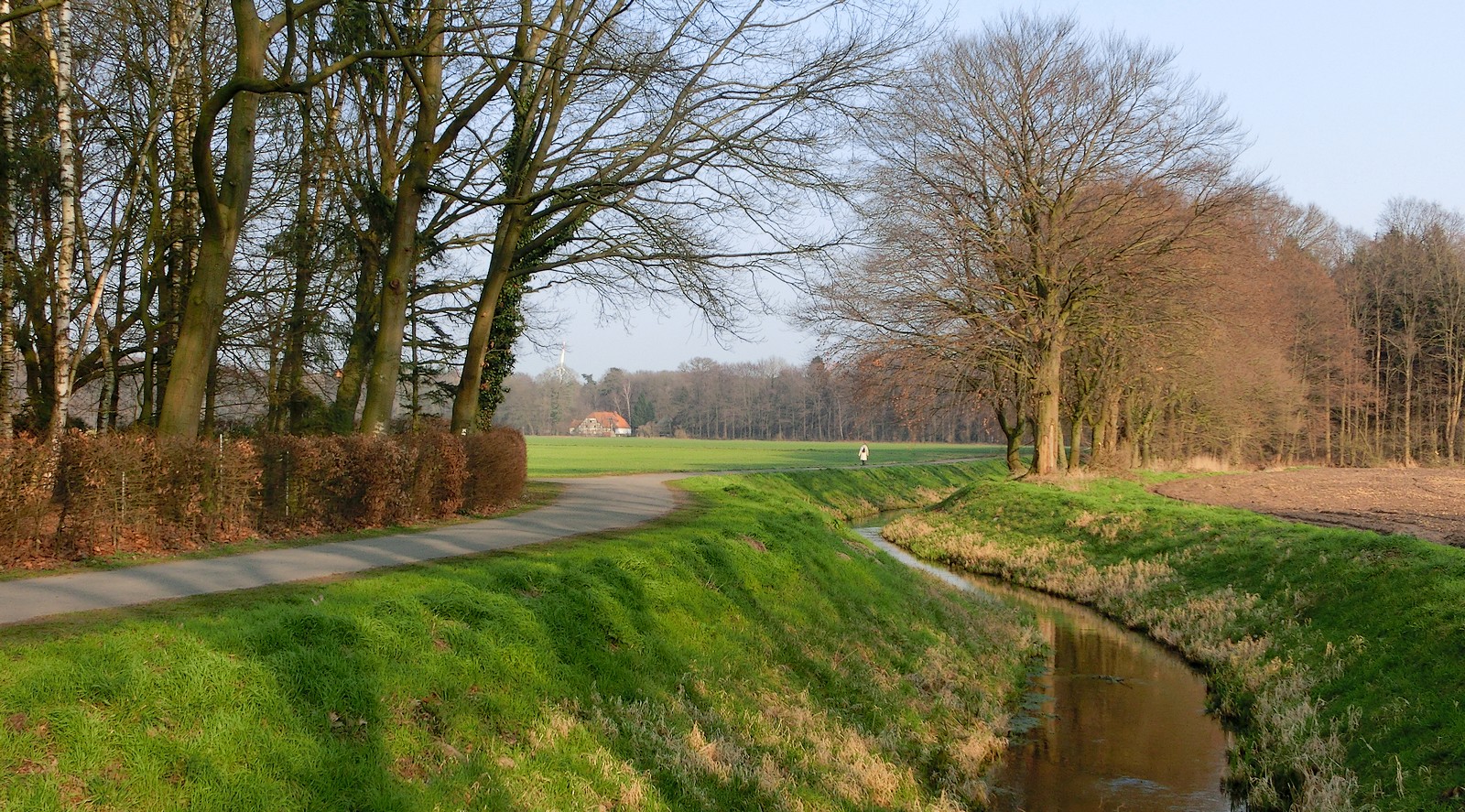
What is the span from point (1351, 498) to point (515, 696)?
28.3 meters

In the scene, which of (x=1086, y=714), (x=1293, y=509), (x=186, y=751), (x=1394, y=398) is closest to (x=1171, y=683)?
(x=1086, y=714)

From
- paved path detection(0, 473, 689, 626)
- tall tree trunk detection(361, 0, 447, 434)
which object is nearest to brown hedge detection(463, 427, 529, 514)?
paved path detection(0, 473, 689, 626)

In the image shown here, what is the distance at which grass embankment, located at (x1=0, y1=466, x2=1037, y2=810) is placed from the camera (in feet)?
18.8

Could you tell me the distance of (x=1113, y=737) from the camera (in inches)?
440

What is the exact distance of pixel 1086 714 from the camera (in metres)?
12.0

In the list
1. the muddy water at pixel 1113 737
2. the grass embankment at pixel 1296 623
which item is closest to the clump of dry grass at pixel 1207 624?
the grass embankment at pixel 1296 623

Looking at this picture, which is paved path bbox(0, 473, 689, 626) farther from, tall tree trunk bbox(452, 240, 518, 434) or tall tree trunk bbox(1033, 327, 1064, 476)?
tall tree trunk bbox(1033, 327, 1064, 476)

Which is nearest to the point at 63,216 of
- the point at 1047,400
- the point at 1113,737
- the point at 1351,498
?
the point at 1113,737

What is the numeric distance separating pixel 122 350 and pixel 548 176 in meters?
8.21

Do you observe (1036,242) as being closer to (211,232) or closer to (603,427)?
(211,232)

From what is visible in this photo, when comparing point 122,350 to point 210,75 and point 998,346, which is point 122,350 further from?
point 998,346

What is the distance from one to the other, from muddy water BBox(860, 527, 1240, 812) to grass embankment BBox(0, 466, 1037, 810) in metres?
0.53

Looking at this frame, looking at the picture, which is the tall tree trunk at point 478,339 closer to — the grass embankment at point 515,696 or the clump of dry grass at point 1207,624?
the grass embankment at point 515,696

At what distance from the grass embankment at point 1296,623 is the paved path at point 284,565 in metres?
8.57
